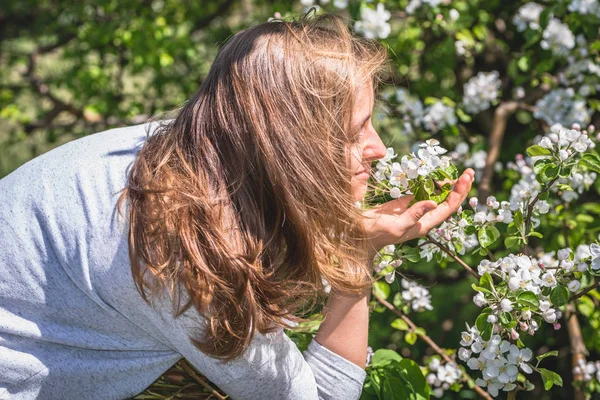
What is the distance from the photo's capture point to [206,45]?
3188mm

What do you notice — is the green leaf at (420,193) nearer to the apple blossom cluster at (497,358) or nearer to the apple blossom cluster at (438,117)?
the apple blossom cluster at (497,358)

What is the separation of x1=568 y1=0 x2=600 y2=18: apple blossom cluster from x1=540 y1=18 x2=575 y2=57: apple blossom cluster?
0.06 m

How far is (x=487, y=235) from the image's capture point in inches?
50.4

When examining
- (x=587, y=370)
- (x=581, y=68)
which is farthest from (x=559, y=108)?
(x=587, y=370)

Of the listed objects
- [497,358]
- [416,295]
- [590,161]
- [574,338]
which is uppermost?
[590,161]

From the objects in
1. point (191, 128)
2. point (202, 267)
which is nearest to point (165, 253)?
point (202, 267)

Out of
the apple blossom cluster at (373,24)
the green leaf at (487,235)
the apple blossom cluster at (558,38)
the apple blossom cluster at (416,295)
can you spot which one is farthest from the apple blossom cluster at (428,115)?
the green leaf at (487,235)

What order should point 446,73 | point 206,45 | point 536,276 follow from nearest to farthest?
point 536,276, point 446,73, point 206,45

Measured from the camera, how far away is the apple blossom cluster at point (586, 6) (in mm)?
1908

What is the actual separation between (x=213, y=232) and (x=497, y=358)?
535 mm

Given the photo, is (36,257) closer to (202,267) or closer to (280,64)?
(202,267)

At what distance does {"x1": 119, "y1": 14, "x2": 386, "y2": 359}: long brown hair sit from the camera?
1.22m

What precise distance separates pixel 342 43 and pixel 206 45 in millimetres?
1928

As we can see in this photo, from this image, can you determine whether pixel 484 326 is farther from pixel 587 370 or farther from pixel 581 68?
pixel 581 68
